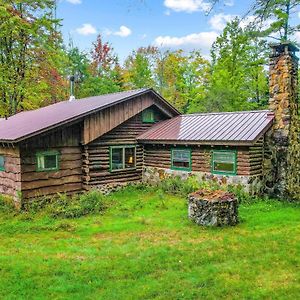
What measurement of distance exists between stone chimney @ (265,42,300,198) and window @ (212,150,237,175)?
165cm

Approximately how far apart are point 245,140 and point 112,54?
29.9m

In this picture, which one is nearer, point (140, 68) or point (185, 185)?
point (185, 185)

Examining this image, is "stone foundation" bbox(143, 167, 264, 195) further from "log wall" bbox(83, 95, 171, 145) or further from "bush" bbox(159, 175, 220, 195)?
"log wall" bbox(83, 95, 171, 145)

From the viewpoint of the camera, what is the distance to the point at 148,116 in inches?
758

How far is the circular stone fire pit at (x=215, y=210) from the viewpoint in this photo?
10789mm

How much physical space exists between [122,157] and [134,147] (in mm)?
941

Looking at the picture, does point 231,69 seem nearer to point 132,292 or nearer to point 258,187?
point 258,187

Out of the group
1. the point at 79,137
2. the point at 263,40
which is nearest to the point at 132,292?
the point at 79,137

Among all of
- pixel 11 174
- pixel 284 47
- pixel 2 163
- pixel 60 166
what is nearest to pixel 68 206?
pixel 60 166

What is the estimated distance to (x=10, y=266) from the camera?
786cm

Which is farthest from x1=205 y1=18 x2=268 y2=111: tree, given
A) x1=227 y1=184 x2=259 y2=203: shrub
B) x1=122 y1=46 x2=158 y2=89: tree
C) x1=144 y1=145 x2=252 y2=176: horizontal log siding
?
x1=227 y1=184 x2=259 y2=203: shrub

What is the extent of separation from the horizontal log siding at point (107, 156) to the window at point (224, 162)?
4585mm

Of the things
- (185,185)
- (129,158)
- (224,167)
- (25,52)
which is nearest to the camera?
(224,167)

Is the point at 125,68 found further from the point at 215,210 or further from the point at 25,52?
the point at 215,210
